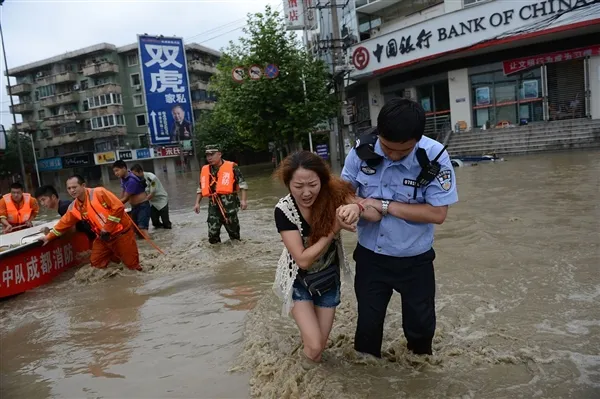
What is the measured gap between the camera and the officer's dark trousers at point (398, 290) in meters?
2.72

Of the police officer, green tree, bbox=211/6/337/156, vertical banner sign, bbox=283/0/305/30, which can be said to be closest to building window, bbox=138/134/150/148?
vertical banner sign, bbox=283/0/305/30

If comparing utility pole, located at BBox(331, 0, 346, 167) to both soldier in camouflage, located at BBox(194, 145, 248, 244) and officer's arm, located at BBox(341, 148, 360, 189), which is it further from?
officer's arm, located at BBox(341, 148, 360, 189)

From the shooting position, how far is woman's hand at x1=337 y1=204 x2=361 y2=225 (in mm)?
2428

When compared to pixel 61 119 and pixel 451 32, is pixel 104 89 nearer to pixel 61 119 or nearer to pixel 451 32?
pixel 61 119

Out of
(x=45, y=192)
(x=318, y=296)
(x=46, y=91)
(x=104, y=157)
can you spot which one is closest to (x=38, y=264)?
(x=45, y=192)

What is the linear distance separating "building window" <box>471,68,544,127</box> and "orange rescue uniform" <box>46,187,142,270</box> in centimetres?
2065

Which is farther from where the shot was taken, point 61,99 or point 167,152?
point 61,99

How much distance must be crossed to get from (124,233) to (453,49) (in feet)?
65.6

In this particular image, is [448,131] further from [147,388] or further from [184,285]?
[147,388]

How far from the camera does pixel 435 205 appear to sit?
2.55m

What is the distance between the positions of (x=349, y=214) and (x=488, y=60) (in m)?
23.0

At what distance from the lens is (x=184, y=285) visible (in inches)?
235

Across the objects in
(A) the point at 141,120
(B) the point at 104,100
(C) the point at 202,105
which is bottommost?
(A) the point at 141,120

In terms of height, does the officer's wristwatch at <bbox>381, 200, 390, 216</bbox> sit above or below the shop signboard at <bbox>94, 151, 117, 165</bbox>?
below
